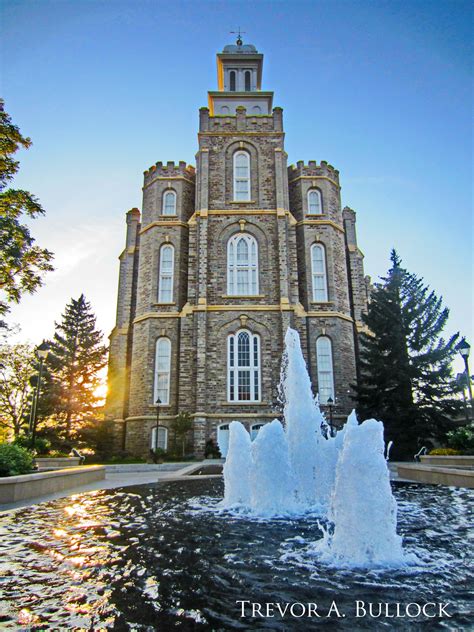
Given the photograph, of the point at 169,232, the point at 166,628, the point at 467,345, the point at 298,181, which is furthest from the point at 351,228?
the point at 166,628

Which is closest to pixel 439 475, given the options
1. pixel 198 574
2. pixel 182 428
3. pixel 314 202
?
pixel 198 574

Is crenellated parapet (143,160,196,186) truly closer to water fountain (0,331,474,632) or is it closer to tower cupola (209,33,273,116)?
tower cupola (209,33,273,116)

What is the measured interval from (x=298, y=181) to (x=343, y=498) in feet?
84.3

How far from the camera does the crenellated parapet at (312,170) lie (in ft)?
93.0

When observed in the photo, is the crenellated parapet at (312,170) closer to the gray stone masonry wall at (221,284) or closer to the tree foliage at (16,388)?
the gray stone masonry wall at (221,284)

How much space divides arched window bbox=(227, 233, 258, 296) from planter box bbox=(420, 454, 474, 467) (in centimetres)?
1337

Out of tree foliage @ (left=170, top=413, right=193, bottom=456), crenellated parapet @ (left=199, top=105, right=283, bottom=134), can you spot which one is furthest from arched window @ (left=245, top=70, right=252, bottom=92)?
tree foliage @ (left=170, top=413, right=193, bottom=456)

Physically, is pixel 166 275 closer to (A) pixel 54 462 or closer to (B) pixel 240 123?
(B) pixel 240 123

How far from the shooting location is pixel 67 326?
32219 millimetres

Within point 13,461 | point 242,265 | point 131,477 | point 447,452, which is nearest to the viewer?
point 13,461

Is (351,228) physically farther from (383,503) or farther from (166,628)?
(166,628)

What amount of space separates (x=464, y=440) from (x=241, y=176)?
65.4ft

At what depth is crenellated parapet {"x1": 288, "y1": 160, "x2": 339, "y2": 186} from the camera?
93.0 feet

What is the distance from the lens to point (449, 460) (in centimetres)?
1354
